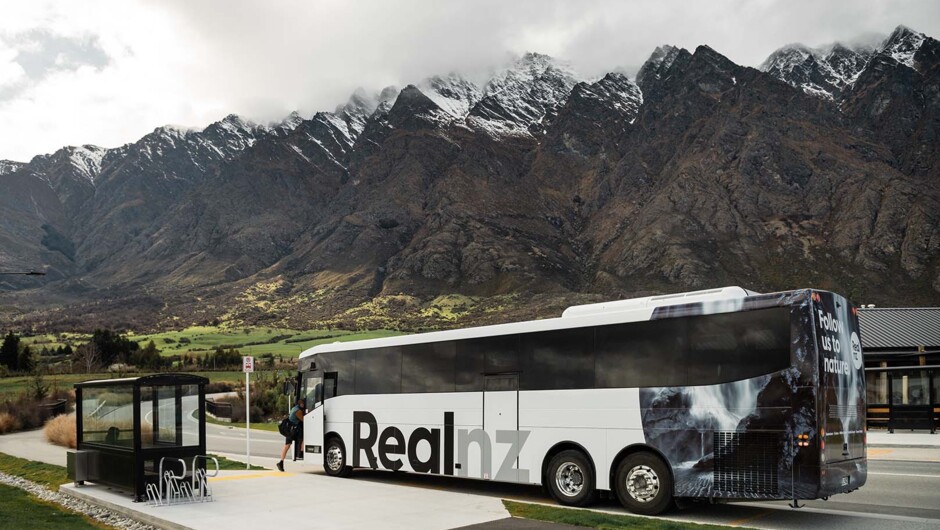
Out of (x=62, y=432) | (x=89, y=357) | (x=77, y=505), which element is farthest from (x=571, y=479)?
(x=89, y=357)

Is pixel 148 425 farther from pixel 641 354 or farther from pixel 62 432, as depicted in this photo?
pixel 62 432

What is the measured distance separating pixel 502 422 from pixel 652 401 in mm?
3641

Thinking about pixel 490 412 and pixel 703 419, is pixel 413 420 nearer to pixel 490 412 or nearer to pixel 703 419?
pixel 490 412

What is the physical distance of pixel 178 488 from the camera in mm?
16328

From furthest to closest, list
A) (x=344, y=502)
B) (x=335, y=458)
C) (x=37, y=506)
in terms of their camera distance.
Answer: (x=335, y=458) < (x=37, y=506) < (x=344, y=502)

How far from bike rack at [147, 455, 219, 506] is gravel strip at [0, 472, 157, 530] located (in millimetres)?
836

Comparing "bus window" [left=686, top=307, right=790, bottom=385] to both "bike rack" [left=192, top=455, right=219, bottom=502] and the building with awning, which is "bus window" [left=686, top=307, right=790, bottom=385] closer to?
"bike rack" [left=192, top=455, right=219, bottom=502]

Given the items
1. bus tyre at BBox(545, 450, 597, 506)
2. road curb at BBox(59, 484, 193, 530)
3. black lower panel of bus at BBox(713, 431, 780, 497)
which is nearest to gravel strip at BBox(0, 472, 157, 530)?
road curb at BBox(59, 484, 193, 530)

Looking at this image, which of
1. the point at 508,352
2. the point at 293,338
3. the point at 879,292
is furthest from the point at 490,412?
the point at 879,292

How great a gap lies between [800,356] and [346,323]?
154570 millimetres

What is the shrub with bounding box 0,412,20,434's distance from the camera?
39.2 meters

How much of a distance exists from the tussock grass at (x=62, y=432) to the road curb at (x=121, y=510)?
12.9 m

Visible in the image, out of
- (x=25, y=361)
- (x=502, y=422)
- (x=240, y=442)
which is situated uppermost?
(x=502, y=422)

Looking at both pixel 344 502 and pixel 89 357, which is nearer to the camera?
pixel 344 502
